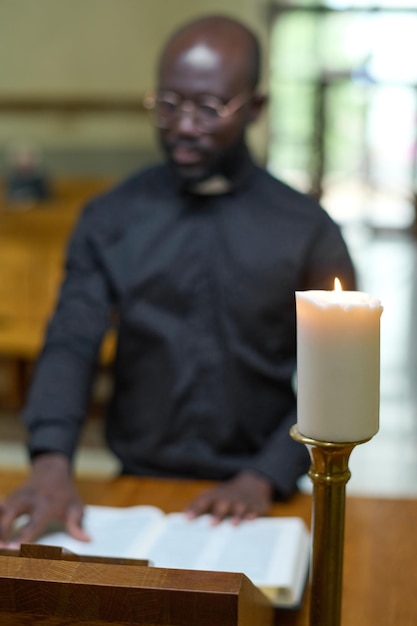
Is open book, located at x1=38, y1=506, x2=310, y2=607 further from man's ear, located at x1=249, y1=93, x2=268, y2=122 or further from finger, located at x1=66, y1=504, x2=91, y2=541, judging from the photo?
man's ear, located at x1=249, y1=93, x2=268, y2=122

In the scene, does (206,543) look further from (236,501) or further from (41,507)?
(41,507)

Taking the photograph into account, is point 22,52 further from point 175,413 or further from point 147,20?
point 175,413

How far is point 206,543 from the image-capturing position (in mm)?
1341

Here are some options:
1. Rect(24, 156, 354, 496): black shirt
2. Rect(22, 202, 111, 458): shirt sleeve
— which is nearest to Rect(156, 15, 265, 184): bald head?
Rect(24, 156, 354, 496): black shirt

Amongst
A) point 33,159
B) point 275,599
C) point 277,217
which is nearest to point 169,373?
point 277,217

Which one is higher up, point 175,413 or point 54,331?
point 54,331

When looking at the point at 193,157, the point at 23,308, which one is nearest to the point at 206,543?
the point at 193,157

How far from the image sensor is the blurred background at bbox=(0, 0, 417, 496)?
16.4 ft

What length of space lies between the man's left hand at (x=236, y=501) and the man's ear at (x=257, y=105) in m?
0.66

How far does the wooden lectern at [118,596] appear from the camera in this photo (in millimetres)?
778

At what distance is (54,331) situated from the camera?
1693 millimetres

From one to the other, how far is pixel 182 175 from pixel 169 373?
1.16 ft

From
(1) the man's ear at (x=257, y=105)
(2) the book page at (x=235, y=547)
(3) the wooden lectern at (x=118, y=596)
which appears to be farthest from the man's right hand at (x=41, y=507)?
(1) the man's ear at (x=257, y=105)

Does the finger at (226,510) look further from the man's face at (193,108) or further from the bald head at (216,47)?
the bald head at (216,47)
